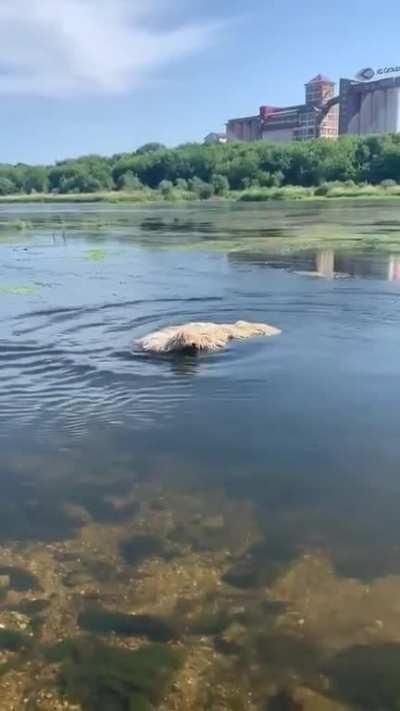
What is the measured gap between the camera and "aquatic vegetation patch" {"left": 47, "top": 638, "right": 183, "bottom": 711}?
15.5ft

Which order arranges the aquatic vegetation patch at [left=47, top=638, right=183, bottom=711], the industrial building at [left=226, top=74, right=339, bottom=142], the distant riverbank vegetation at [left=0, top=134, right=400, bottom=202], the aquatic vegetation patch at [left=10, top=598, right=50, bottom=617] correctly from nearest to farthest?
the aquatic vegetation patch at [left=47, top=638, right=183, bottom=711] → the aquatic vegetation patch at [left=10, top=598, right=50, bottom=617] → the distant riverbank vegetation at [left=0, top=134, right=400, bottom=202] → the industrial building at [left=226, top=74, right=339, bottom=142]

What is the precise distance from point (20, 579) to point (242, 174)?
424 ft

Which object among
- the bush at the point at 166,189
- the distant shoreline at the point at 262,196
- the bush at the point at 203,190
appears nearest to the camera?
the distant shoreline at the point at 262,196

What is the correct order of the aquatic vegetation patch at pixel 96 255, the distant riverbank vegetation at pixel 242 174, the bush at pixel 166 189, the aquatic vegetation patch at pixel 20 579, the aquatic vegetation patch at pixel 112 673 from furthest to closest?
the bush at pixel 166 189, the distant riverbank vegetation at pixel 242 174, the aquatic vegetation patch at pixel 96 255, the aquatic vegetation patch at pixel 20 579, the aquatic vegetation patch at pixel 112 673

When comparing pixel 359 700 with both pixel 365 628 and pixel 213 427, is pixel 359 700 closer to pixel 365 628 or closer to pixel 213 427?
pixel 365 628

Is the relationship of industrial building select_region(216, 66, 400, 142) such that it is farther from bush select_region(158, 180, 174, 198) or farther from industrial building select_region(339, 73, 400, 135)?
bush select_region(158, 180, 174, 198)

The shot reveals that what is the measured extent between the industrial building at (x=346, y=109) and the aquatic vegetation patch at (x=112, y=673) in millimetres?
168276

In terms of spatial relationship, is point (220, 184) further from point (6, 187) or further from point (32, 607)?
point (32, 607)

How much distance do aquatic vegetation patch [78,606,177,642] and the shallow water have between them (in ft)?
0.13

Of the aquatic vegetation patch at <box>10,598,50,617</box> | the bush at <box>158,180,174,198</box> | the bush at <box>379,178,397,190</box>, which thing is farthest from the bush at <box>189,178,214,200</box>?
the aquatic vegetation patch at <box>10,598,50,617</box>

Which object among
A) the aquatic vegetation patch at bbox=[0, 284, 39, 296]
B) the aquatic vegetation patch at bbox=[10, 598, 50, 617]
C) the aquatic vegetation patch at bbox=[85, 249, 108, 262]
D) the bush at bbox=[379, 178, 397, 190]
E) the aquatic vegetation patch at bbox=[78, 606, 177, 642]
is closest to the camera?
the aquatic vegetation patch at bbox=[78, 606, 177, 642]

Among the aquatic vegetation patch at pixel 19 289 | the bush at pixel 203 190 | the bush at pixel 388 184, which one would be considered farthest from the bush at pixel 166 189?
the aquatic vegetation patch at pixel 19 289

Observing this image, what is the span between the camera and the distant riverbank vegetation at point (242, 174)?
112125 millimetres

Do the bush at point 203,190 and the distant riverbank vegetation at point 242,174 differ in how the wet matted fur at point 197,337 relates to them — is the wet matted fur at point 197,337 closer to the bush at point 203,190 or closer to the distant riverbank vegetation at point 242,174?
the distant riverbank vegetation at point 242,174
